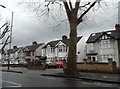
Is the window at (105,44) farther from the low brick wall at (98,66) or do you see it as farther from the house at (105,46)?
the low brick wall at (98,66)

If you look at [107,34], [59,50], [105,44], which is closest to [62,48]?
[59,50]

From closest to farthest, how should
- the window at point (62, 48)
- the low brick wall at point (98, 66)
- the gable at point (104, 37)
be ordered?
the low brick wall at point (98, 66)
the gable at point (104, 37)
the window at point (62, 48)

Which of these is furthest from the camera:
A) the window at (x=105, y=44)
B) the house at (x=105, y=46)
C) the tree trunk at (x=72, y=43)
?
the window at (x=105, y=44)

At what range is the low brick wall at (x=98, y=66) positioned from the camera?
91.5ft

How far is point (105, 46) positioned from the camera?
55.3 meters

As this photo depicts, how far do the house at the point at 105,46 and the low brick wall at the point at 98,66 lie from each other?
1944cm

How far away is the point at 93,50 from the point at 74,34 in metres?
34.1

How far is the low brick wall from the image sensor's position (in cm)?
2790

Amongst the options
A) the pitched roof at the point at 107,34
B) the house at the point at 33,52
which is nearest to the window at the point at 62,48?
the pitched roof at the point at 107,34

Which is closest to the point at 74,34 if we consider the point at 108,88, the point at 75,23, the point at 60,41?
the point at 75,23

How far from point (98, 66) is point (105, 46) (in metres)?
25.8

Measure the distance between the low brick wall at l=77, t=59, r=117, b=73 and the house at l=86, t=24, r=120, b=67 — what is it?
19.4m

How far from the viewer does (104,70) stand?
29141 mm

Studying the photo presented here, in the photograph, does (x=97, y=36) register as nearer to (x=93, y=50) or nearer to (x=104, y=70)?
(x=93, y=50)
